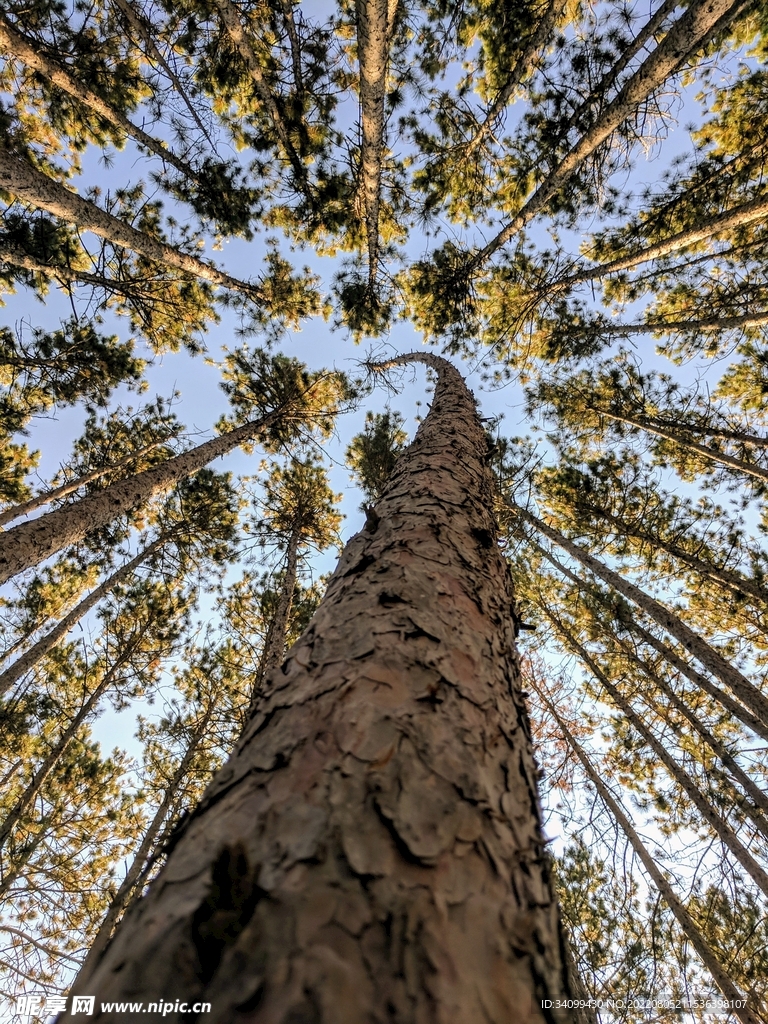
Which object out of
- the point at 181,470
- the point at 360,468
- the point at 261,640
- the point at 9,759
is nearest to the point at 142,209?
the point at 181,470

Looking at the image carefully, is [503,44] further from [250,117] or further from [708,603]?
[708,603]

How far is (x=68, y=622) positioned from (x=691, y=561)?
12.8 metres

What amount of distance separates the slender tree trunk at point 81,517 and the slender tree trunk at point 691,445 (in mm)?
8919

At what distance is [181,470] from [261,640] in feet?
13.9

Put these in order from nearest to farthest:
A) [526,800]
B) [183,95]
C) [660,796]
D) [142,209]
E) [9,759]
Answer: [526,800]
[183,95]
[142,209]
[660,796]
[9,759]

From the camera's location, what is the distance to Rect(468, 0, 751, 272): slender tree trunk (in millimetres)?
4207

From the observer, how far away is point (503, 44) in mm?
6555

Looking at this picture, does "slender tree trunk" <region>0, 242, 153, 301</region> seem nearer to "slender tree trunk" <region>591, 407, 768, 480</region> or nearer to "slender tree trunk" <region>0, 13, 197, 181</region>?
"slender tree trunk" <region>0, 13, 197, 181</region>

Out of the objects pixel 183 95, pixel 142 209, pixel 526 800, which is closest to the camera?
pixel 526 800

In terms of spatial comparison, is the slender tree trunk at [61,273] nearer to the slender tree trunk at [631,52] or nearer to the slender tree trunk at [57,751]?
the slender tree trunk at [631,52]

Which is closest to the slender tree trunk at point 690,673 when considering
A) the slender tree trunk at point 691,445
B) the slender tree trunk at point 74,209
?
the slender tree trunk at point 691,445

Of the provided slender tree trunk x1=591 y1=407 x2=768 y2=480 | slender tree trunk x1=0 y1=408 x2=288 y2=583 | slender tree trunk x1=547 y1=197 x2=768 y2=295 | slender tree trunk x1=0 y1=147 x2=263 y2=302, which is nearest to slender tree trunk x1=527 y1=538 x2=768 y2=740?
slender tree trunk x1=591 y1=407 x2=768 y2=480

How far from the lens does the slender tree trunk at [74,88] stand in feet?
18.6

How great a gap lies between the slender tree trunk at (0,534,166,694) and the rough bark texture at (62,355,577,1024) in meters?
9.78
